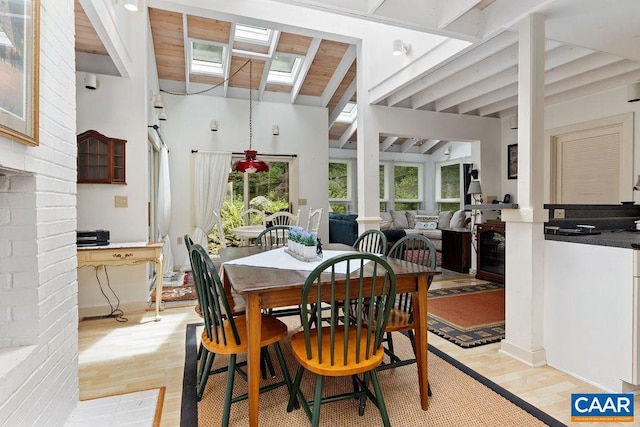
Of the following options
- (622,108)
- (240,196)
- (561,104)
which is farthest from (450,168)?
(240,196)

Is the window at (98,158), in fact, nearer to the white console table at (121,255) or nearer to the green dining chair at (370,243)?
the white console table at (121,255)

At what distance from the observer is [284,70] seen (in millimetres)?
5781

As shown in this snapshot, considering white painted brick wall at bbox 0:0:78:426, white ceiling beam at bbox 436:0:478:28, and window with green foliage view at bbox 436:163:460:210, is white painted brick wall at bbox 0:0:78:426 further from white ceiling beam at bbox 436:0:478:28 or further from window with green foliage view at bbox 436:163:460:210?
window with green foliage view at bbox 436:163:460:210

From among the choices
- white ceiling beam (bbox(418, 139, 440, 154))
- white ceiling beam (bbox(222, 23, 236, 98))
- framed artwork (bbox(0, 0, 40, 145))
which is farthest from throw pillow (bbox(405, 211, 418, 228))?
framed artwork (bbox(0, 0, 40, 145))

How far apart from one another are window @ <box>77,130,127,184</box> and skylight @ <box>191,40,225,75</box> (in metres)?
2.42

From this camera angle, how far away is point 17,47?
4.07 ft

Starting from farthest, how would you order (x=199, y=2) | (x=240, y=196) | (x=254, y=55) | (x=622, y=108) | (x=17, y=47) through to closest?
(x=240, y=196), (x=254, y=55), (x=622, y=108), (x=199, y=2), (x=17, y=47)

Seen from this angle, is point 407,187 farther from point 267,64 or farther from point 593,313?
point 593,313

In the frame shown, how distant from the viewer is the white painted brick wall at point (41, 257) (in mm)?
1321

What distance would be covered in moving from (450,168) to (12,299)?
8810 millimetres

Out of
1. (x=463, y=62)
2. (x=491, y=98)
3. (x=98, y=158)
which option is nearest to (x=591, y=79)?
(x=491, y=98)

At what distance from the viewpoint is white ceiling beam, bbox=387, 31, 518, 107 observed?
2963mm

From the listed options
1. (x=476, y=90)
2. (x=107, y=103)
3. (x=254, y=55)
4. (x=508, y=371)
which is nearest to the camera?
(x=508, y=371)

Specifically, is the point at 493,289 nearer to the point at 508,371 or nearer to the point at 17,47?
the point at 508,371
